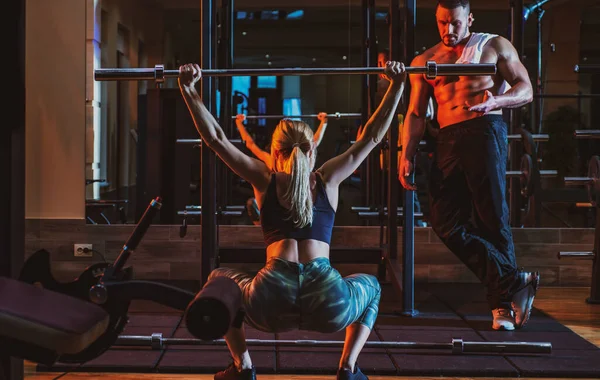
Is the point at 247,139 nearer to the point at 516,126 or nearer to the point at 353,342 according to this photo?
the point at 516,126

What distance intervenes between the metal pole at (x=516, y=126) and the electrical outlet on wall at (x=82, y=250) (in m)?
3.11

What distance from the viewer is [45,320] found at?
63.6 inches

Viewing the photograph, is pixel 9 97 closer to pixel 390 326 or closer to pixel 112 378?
pixel 112 378

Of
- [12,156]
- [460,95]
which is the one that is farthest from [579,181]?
[12,156]

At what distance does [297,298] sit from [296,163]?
0.46 meters

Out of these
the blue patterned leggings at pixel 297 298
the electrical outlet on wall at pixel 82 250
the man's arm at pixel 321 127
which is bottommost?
the electrical outlet on wall at pixel 82 250

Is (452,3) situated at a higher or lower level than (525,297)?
higher

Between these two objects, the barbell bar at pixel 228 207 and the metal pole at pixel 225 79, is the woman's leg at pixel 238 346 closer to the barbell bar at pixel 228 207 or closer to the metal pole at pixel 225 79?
the metal pole at pixel 225 79

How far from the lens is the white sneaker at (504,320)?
3.68m

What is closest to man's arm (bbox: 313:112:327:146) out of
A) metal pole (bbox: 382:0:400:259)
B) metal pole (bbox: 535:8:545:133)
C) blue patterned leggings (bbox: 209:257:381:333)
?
metal pole (bbox: 382:0:400:259)

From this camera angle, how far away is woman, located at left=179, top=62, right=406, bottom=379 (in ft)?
7.83

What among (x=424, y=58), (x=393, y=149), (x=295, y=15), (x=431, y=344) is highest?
(x=295, y=15)

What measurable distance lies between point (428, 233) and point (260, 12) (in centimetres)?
202

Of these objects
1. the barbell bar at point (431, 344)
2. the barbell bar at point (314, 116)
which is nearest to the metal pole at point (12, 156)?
the barbell bar at point (431, 344)
